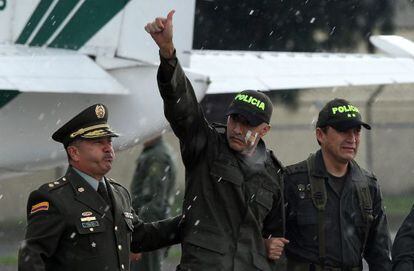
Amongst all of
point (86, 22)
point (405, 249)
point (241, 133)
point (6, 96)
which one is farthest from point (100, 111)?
point (86, 22)

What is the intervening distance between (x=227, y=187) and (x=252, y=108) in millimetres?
369

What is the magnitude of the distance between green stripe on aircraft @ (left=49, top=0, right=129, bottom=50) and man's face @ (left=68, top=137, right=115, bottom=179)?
2898 mm

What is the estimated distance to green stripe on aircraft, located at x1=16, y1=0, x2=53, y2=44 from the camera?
778 cm

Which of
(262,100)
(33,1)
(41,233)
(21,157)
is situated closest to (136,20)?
(33,1)

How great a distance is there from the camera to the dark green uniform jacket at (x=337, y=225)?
5.76 m

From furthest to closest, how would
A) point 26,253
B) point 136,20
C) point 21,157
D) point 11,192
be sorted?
point 11,192 → point 136,20 → point 21,157 → point 26,253

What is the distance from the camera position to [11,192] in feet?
54.6

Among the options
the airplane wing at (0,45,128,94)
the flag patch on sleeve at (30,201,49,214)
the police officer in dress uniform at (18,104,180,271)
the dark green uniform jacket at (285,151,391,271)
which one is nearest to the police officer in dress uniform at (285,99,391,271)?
the dark green uniform jacket at (285,151,391,271)

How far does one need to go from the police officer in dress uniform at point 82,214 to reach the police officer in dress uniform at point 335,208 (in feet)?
3.03

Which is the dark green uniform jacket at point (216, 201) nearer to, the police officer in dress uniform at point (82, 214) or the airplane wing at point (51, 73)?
the police officer in dress uniform at point (82, 214)

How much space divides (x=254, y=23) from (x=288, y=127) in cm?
363

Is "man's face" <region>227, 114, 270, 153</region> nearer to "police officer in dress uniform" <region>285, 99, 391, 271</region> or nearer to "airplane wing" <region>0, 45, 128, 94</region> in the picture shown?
"police officer in dress uniform" <region>285, 99, 391, 271</region>

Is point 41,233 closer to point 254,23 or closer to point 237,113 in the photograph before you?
point 237,113

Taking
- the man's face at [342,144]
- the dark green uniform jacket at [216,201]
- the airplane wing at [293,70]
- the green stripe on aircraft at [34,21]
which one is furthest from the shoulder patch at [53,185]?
the airplane wing at [293,70]
